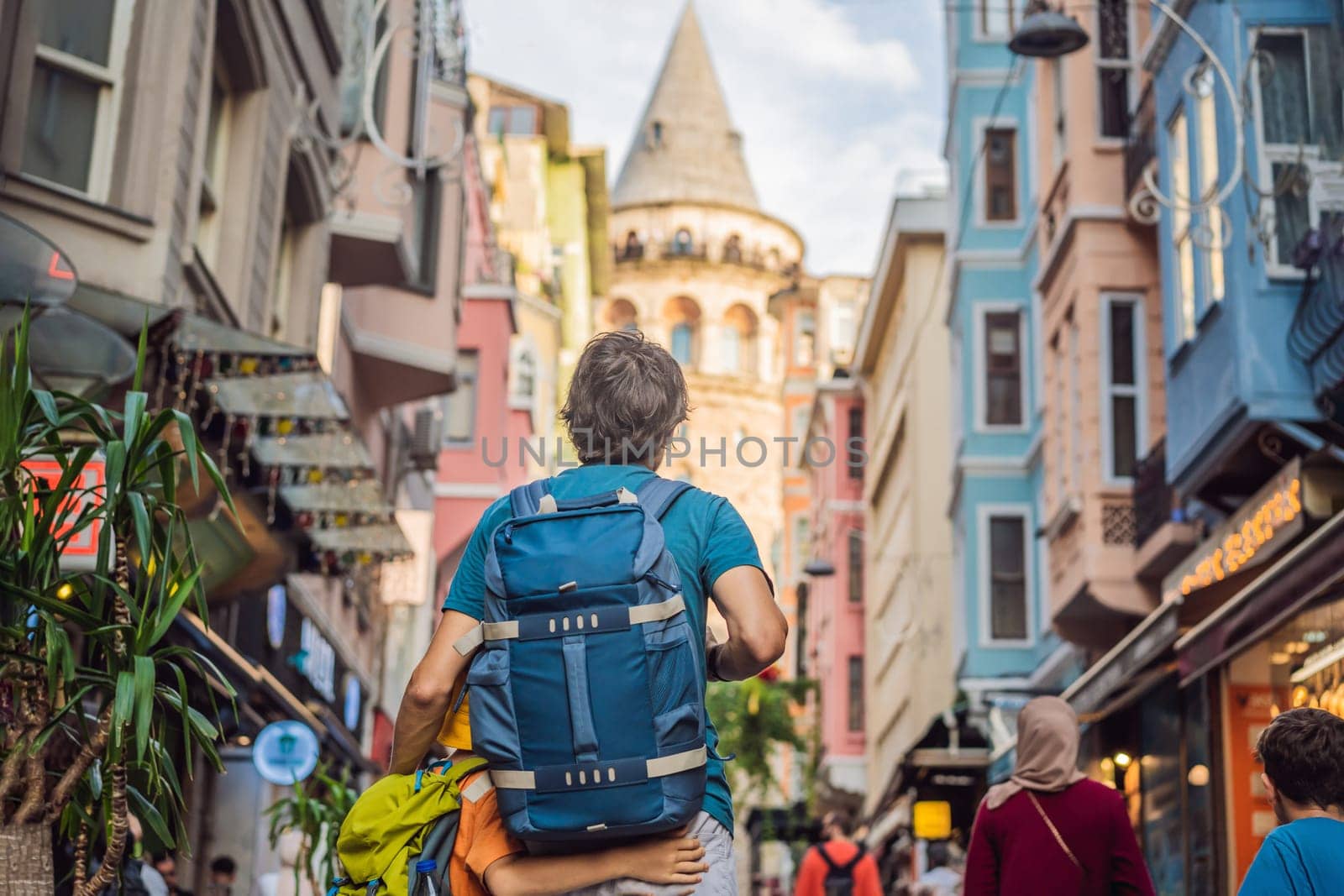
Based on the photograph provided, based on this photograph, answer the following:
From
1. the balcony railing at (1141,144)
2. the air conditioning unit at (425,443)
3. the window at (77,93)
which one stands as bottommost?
the window at (77,93)

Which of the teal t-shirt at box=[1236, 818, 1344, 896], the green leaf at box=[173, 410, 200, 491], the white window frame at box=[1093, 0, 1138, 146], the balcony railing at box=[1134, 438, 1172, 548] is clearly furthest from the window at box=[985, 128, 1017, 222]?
the teal t-shirt at box=[1236, 818, 1344, 896]

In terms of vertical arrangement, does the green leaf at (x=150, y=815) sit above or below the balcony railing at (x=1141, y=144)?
below

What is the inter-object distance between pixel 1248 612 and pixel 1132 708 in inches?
253

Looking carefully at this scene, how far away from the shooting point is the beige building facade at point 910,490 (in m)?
39.7

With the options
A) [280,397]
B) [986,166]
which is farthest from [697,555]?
[986,166]

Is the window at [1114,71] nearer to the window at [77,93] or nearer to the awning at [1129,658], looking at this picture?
the awning at [1129,658]

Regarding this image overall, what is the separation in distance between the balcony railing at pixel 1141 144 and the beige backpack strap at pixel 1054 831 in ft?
47.4

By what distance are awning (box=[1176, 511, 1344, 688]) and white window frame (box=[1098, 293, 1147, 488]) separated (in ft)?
26.6

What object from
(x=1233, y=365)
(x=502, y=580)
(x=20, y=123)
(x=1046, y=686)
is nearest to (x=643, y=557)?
(x=502, y=580)

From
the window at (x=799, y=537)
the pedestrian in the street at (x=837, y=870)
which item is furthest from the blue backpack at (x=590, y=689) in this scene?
the window at (x=799, y=537)

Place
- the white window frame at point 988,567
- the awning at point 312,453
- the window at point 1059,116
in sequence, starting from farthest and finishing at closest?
the white window frame at point 988,567 → the window at point 1059,116 → the awning at point 312,453

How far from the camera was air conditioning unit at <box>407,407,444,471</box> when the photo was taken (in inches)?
1305

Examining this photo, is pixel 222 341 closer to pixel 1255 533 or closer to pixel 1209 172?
pixel 1255 533

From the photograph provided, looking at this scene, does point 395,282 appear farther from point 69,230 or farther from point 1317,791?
point 1317,791
